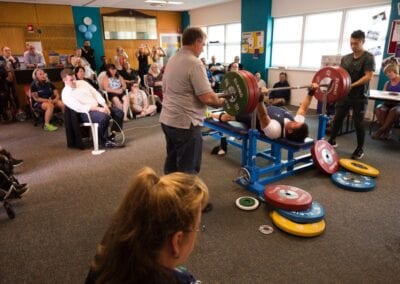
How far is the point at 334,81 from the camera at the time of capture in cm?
308

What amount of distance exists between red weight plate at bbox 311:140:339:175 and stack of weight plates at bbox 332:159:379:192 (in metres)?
0.07

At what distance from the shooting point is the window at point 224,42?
8867 mm

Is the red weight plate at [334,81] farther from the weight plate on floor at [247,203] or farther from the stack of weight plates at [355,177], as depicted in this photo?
the weight plate on floor at [247,203]

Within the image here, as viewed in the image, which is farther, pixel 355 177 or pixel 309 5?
pixel 309 5

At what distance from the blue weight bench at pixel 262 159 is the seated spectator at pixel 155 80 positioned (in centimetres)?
335

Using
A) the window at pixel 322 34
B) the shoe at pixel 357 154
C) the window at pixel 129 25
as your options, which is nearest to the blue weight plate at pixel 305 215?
the shoe at pixel 357 154

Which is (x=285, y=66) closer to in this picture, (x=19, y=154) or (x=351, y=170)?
(x=351, y=170)

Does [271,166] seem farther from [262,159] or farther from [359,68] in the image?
[359,68]

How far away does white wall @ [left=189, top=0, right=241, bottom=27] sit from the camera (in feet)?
27.3

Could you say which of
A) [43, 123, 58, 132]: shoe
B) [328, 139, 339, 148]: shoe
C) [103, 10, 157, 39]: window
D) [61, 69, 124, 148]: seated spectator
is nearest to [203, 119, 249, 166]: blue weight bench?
[328, 139, 339, 148]: shoe

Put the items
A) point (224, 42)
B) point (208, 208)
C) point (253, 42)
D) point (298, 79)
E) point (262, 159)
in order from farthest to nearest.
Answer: point (224, 42), point (253, 42), point (298, 79), point (262, 159), point (208, 208)

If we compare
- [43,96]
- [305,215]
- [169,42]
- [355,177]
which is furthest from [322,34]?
[43,96]

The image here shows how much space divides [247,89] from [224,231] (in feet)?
3.85

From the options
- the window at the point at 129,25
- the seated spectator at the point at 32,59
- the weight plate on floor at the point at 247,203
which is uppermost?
the window at the point at 129,25
